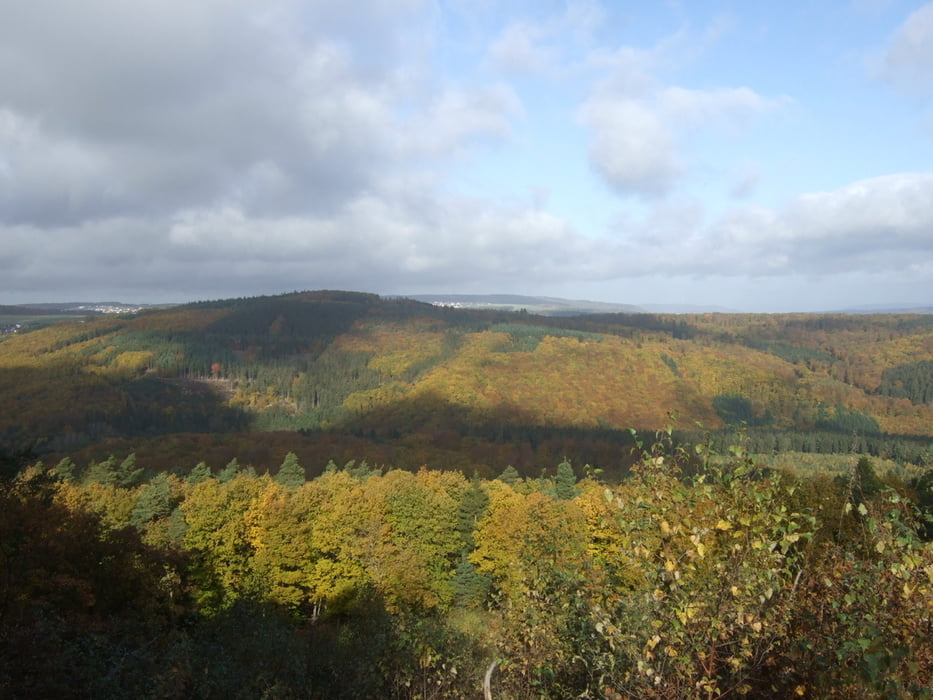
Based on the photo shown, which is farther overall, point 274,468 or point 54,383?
point 54,383

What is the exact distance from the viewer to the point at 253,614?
23109 millimetres

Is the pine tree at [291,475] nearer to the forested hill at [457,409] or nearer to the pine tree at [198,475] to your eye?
the pine tree at [198,475]

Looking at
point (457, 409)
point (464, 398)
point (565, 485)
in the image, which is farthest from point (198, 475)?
point (464, 398)

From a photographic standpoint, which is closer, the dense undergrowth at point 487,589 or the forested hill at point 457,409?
the dense undergrowth at point 487,589

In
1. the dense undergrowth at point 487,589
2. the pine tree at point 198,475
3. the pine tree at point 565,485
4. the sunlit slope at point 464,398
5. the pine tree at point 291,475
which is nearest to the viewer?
the dense undergrowth at point 487,589

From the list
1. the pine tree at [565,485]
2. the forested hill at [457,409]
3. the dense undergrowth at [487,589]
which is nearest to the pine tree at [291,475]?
the dense undergrowth at [487,589]

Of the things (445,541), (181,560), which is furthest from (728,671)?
(445,541)

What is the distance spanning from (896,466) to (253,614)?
12267 centimetres

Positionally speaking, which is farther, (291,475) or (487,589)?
(291,475)

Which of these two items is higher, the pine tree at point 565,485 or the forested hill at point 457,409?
the pine tree at point 565,485

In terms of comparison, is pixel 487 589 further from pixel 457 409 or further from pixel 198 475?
pixel 457 409

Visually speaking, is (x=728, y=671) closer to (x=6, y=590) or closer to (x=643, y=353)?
(x=6, y=590)

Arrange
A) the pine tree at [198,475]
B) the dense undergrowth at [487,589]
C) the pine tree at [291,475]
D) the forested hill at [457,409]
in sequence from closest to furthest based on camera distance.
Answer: the dense undergrowth at [487,589] < the pine tree at [198,475] < the pine tree at [291,475] < the forested hill at [457,409]

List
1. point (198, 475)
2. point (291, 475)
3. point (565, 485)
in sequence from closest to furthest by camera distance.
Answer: point (565, 485), point (198, 475), point (291, 475)
